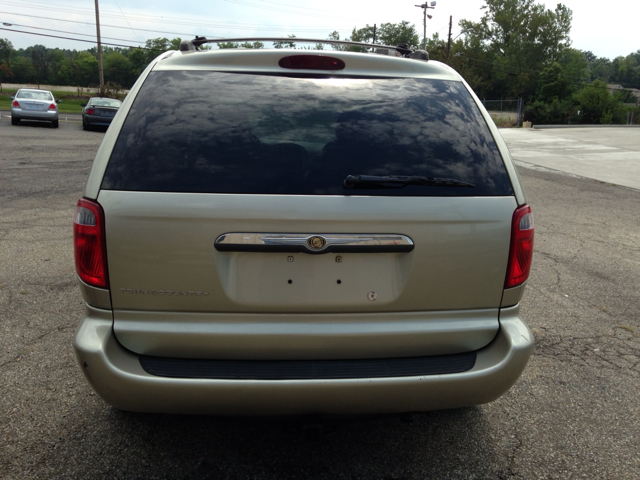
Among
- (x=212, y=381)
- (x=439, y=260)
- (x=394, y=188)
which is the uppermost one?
(x=394, y=188)

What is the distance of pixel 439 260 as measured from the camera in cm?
215

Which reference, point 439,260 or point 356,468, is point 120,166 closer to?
point 439,260

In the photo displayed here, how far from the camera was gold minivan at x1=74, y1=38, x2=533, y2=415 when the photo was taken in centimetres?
207

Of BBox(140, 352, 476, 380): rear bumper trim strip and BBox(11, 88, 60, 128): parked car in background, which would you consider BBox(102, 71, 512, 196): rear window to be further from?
BBox(11, 88, 60, 128): parked car in background

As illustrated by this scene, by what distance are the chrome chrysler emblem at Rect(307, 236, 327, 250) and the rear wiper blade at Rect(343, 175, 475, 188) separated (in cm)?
24

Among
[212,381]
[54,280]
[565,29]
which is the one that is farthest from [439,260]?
[565,29]

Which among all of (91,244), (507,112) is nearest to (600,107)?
(507,112)

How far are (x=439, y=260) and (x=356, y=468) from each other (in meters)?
1.09

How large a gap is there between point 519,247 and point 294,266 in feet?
3.10

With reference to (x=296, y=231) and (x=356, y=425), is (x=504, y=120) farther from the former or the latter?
(x=296, y=231)

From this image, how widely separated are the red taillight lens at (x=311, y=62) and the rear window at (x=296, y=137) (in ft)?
0.25

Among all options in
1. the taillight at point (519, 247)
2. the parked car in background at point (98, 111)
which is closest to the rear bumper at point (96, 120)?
the parked car in background at point (98, 111)

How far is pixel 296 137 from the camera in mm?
2236

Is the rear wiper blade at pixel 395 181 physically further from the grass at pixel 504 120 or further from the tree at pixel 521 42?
the tree at pixel 521 42
